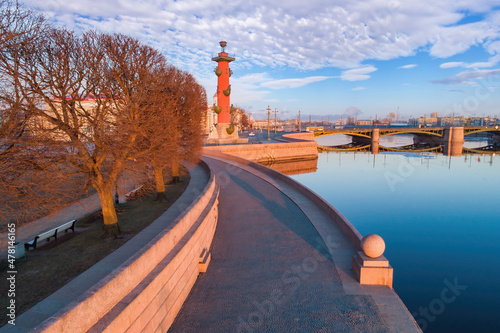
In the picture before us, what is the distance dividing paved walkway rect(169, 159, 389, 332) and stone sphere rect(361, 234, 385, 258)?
1178mm

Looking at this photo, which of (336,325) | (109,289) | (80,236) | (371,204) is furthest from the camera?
(371,204)

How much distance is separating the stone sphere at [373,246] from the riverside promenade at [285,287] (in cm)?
86

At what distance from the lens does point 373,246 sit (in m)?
7.54

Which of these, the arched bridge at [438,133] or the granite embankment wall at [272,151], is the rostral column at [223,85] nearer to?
the granite embankment wall at [272,151]

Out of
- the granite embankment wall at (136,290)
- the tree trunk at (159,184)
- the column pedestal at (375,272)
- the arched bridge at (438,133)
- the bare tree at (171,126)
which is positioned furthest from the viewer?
the arched bridge at (438,133)

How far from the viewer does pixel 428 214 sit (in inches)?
873

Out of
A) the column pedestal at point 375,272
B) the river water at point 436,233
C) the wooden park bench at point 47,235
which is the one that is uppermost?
the column pedestal at point 375,272

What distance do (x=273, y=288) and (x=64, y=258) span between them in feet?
26.8

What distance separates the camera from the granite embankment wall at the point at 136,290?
165 inches

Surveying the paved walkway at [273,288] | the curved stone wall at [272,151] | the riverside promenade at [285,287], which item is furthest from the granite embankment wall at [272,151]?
the paved walkway at [273,288]

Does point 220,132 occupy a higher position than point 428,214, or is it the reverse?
point 220,132

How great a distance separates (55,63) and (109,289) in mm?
10275

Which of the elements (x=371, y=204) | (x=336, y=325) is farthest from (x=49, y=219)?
(x=371, y=204)

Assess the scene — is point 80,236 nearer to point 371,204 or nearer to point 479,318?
point 479,318
